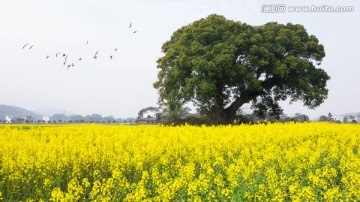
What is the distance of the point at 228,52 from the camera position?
27.5 m

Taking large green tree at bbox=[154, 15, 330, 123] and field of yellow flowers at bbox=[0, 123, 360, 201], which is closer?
field of yellow flowers at bbox=[0, 123, 360, 201]

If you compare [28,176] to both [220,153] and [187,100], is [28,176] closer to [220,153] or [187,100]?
[220,153]

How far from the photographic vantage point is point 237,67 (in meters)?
27.6

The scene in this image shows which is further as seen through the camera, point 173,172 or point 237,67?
point 237,67

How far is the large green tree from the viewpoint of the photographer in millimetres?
27656

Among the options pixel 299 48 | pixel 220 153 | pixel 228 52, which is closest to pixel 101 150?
pixel 220 153

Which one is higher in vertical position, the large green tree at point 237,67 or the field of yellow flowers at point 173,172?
the large green tree at point 237,67

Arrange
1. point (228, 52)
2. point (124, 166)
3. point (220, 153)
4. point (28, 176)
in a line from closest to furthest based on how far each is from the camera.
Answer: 1. point (28, 176)
2. point (124, 166)
3. point (220, 153)
4. point (228, 52)

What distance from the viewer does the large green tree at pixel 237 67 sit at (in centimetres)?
2766

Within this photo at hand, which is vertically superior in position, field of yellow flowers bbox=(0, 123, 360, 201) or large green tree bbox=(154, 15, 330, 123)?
large green tree bbox=(154, 15, 330, 123)

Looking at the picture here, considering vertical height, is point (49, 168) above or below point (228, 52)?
below

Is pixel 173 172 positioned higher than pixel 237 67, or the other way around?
pixel 237 67

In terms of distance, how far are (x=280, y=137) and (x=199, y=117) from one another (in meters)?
15.5

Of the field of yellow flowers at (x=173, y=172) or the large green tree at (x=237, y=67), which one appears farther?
the large green tree at (x=237, y=67)
